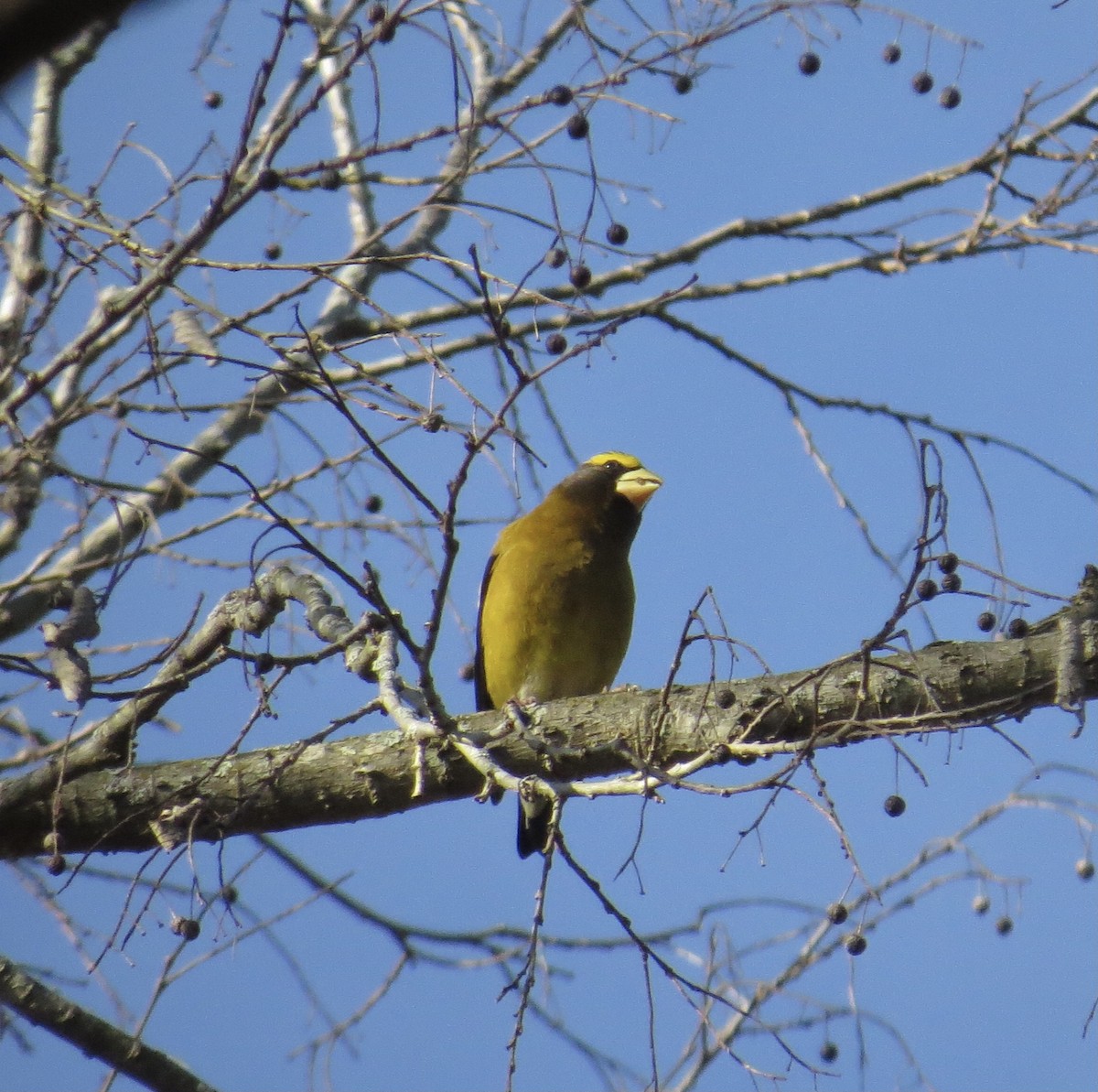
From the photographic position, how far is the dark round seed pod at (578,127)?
355cm

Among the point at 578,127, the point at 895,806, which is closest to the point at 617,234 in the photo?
the point at 578,127

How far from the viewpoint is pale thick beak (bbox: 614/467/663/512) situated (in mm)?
6121

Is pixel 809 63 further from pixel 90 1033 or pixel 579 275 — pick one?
pixel 90 1033

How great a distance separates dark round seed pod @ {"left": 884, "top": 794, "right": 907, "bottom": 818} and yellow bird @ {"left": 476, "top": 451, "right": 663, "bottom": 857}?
7.07 feet

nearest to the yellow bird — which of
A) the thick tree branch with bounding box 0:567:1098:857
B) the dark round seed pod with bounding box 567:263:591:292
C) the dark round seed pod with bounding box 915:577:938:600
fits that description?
the thick tree branch with bounding box 0:567:1098:857

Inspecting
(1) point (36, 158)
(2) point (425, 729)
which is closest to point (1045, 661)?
(2) point (425, 729)

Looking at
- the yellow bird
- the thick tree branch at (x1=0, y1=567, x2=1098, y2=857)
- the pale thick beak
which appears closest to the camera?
the thick tree branch at (x1=0, y1=567, x2=1098, y2=857)

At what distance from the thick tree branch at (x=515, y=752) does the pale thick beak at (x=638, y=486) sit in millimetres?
2357

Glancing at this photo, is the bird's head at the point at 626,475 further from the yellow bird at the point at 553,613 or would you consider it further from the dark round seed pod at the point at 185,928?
the dark round seed pod at the point at 185,928

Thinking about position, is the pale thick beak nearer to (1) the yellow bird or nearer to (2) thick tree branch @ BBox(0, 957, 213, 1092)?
(1) the yellow bird

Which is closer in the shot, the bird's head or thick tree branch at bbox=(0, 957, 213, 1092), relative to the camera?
thick tree branch at bbox=(0, 957, 213, 1092)

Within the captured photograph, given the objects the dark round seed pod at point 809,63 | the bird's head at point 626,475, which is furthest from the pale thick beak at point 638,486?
the dark round seed pod at point 809,63

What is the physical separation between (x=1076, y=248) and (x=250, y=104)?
2.72 meters

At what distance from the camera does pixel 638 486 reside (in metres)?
6.17
